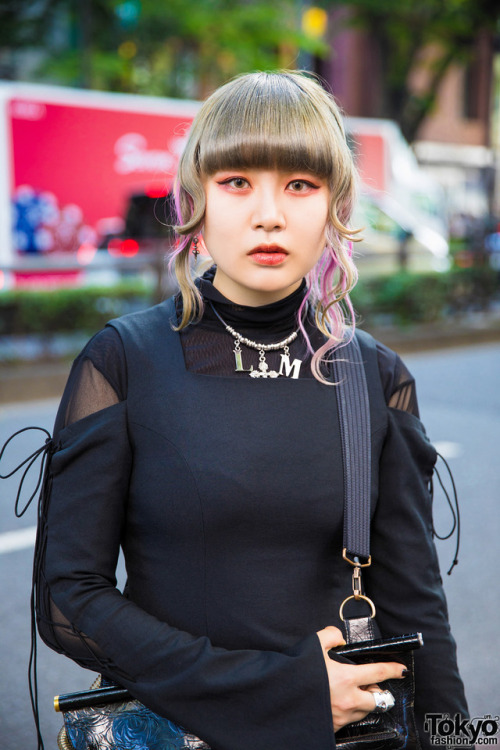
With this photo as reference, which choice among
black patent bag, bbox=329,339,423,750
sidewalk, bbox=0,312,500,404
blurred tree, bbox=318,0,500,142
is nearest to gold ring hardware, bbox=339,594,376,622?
black patent bag, bbox=329,339,423,750

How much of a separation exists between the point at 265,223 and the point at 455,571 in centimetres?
366

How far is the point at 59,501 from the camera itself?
1.48 m

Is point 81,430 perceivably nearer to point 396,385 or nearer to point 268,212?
point 268,212

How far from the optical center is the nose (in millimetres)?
1471

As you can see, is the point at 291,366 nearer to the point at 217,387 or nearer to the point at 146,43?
the point at 217,387

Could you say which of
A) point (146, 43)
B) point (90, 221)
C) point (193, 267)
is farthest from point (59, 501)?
point (146, 43)

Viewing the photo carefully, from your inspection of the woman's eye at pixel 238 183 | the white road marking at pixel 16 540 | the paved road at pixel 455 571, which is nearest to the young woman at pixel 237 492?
the woman's eye at pixel 238 183

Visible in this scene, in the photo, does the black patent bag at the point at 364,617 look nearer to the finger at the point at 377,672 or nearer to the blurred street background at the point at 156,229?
the finger at the point at 377,672

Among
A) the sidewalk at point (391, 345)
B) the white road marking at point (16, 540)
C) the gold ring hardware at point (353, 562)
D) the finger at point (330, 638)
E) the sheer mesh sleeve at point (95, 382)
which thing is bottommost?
the sidewalk at point (391, 345)

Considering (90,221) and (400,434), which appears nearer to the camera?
(400,434)

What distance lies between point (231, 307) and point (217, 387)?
17cm

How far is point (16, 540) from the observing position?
16.4 feet

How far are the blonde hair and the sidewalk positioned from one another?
754cm

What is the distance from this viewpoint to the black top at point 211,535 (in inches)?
54.2
